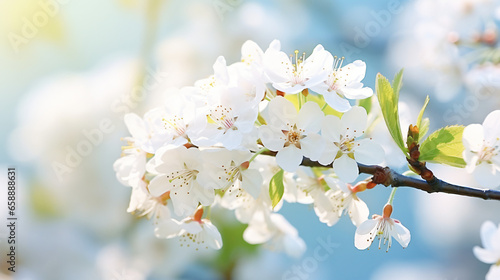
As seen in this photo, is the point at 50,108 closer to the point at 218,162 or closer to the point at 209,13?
the point at 209,13

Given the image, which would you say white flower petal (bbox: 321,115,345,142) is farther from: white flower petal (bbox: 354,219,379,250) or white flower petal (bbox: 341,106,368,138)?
white flower petal (bbox: 354,219,379,250)

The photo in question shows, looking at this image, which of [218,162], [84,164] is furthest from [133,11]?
[218,162]

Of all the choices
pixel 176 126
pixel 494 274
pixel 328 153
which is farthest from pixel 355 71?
pixel 494 274

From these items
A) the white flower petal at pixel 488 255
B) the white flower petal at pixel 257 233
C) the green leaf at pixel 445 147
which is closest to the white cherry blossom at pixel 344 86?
the green leaf at pixel 445 147

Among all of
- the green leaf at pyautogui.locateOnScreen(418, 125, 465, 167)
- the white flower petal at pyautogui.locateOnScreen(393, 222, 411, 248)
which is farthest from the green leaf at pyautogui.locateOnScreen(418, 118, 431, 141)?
the white flower petal at pyautogui.locateOnScreen(393, 222, 411, 248)

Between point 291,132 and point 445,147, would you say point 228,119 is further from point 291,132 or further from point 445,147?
point 445,147
